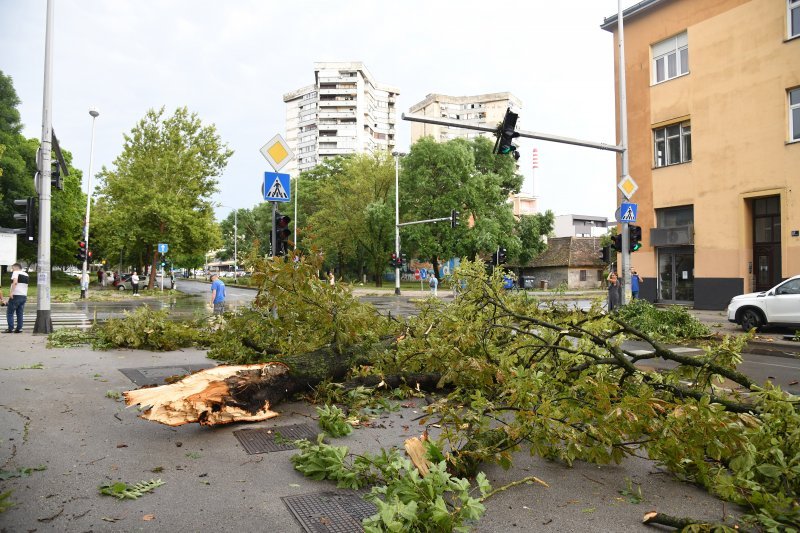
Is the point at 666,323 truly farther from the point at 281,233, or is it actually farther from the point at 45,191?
the point at 45,191

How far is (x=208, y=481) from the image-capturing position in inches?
151

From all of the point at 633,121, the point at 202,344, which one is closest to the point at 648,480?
the point at 202,344

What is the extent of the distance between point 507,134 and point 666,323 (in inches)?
255

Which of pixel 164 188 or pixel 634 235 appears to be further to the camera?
pixel 164 188

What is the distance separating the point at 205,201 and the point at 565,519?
4029 cm

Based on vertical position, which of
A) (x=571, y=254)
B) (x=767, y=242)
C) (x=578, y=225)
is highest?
(x=578, y=225)

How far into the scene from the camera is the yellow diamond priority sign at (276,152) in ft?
36.0

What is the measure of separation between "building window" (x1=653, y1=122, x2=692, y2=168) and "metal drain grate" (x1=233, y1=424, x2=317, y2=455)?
22.4m

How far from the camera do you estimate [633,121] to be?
24.5 meters

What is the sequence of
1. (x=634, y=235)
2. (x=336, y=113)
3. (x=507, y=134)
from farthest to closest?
(x=336, y=113) → (x=634, y=235) → (x=507, y=134)

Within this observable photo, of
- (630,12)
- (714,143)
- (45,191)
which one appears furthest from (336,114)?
(45,191)

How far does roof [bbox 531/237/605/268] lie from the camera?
5925cm

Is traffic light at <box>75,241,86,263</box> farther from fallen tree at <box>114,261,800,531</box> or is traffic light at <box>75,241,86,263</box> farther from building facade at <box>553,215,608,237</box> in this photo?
building facade at <box>553,215,608,237</box>

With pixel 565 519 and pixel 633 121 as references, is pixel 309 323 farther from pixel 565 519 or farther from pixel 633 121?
pixel 633 121
